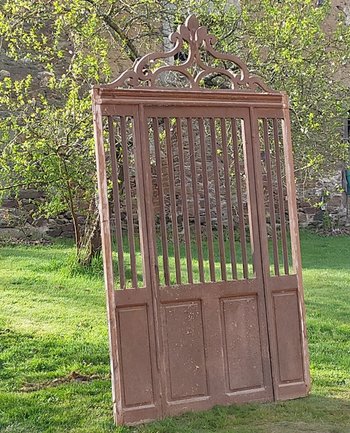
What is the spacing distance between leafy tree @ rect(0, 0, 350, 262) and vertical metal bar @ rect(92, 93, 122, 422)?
230cm

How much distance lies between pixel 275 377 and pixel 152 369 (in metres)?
0.97

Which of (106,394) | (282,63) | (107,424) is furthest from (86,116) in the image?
(107,424)

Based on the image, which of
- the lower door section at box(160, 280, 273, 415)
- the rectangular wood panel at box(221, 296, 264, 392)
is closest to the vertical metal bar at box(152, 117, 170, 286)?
the lower door section at box(160, 280, 273, 415)

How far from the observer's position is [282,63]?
8000 millimetres

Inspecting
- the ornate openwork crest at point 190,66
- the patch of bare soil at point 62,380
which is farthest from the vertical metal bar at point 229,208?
the patch of bare soil at point 62,380

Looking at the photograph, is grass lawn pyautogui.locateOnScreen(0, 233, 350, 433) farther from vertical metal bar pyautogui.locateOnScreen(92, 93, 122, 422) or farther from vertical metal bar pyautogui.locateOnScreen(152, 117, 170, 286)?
vertical metal bar pyautogui.locateOnScreen(152, 117, 170, 286)

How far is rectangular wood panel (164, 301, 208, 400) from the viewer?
4.65 m

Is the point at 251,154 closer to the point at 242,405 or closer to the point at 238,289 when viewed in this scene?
the point at 238,289

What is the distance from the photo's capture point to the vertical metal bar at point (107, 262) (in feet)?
14.6

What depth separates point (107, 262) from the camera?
178 inches

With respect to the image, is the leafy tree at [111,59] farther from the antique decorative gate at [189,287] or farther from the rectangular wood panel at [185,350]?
the rectangular wood panel at [185,350]

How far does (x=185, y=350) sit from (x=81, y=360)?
1760 millimetres

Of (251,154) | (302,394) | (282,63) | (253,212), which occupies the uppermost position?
(282,63)

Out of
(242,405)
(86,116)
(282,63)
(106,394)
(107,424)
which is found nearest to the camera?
(107,424)
